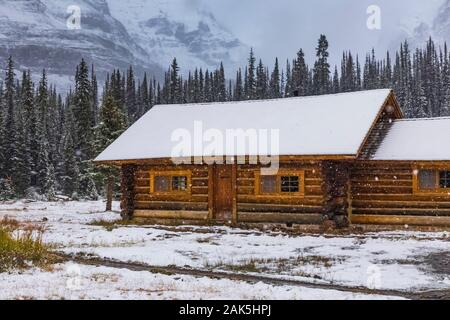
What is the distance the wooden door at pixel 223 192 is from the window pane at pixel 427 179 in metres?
→ 7.63

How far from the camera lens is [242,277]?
1191 cm

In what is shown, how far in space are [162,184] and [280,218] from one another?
19.1 ft

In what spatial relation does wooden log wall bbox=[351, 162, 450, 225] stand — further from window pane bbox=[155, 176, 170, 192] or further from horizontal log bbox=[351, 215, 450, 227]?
window pane bbox=[155, 176, 170, 192]

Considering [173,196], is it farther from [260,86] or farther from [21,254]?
[260,86]

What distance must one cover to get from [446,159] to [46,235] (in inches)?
571

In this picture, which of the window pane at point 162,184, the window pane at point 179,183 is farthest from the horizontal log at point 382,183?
the window pane at point 162,184

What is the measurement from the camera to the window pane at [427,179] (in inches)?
842

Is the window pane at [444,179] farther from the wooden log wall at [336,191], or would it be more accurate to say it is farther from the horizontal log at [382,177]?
the wooden log wall at [336,191]

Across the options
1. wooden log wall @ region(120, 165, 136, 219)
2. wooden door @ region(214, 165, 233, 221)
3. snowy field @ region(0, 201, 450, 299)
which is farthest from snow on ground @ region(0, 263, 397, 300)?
wooden log wall @ region(120, 165, 136, 219)

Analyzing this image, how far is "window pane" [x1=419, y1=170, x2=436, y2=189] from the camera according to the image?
21.4 m

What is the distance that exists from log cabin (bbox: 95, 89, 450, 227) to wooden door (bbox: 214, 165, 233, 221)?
43 millimetres

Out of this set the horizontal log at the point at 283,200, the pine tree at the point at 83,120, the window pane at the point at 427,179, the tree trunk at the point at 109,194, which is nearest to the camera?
the window pane at the point at 427,179
